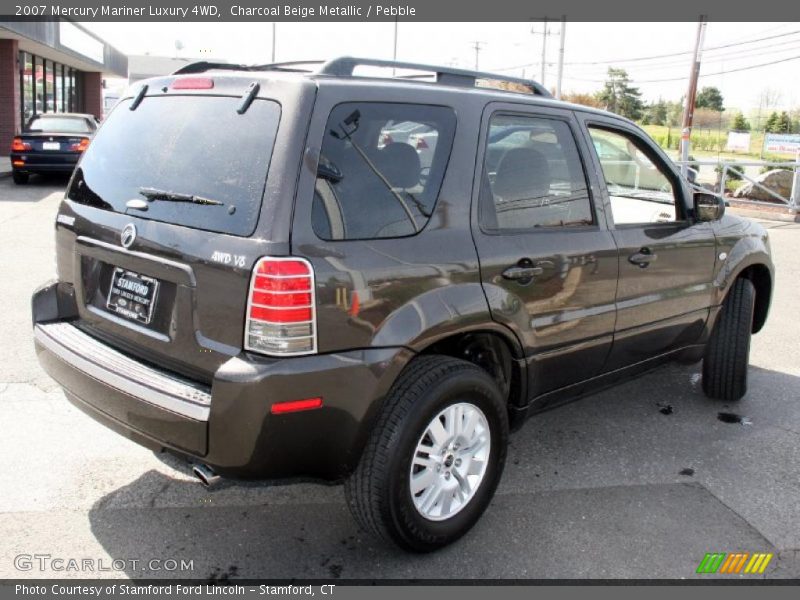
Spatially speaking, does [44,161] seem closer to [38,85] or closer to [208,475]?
[38,85]

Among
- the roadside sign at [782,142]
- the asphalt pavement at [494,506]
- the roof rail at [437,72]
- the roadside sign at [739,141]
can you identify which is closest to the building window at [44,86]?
the asphalt pavement at [494,506]

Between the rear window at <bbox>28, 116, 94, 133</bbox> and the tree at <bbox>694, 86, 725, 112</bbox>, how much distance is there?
243 feet

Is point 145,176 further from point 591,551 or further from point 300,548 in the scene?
point 591,551

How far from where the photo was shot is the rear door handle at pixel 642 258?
4062 millimetres

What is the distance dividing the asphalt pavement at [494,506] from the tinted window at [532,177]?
1362 millimetres

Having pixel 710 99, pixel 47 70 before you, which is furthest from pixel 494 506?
pixel 710 99

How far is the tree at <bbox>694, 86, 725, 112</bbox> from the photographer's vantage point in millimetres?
78825

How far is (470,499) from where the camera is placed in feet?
10.9

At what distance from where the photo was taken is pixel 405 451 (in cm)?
296

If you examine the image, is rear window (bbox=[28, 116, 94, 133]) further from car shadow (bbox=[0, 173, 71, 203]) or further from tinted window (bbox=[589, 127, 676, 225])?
tinted window (bbox=[589, 127, 676, 225])

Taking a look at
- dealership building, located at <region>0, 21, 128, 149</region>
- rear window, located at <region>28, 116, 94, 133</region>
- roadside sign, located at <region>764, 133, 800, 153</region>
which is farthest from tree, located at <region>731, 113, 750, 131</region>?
rear window, located at <region>28, 116, 94, 133</region>

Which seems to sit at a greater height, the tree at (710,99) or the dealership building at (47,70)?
the tree at (710,99)

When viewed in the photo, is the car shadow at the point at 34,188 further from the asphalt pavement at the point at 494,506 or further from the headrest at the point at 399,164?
the headrest at the point at 399,164

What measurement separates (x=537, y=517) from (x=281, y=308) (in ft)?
5.57
